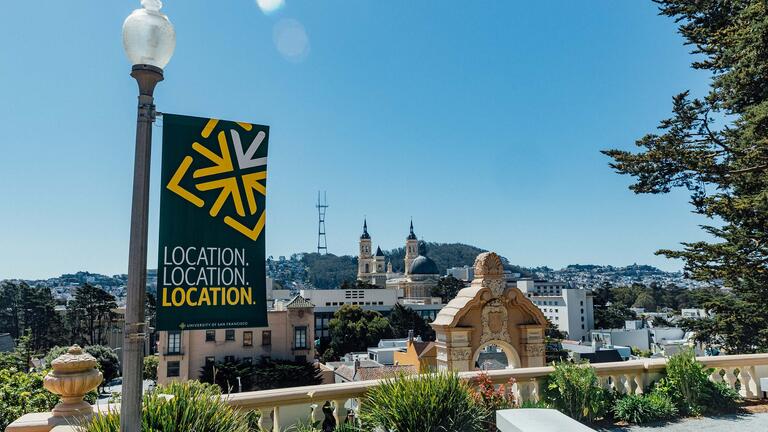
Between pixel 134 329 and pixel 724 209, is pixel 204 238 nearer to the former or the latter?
pixel 134 329

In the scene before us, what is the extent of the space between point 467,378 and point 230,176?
150 inches

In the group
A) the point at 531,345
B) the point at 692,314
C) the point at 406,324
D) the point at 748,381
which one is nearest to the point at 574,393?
the point at 531,345

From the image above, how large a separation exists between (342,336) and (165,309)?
68.2m

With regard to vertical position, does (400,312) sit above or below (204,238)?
below

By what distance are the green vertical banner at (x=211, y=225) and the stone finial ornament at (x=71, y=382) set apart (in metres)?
1.57

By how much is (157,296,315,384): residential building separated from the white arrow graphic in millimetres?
37122

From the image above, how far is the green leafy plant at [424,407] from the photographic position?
498 centimetres

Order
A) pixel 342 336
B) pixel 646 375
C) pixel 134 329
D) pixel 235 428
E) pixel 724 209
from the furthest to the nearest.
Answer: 1. pixel 342 336
2. pixel 724 209
3. pixel 646 375
4. pixel 235 428
5. pixel 134 329

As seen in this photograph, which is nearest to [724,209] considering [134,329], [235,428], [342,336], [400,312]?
[235,428]

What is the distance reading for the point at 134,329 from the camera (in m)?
3.09

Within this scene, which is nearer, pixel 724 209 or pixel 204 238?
pixel 204 238

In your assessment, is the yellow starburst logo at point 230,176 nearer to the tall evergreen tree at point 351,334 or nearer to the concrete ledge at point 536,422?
the concrete ledge at point 536,422

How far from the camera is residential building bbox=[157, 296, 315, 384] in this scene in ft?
136

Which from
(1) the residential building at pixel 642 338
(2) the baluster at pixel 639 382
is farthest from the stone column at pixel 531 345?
(1) the residential building at pixel 642 338
